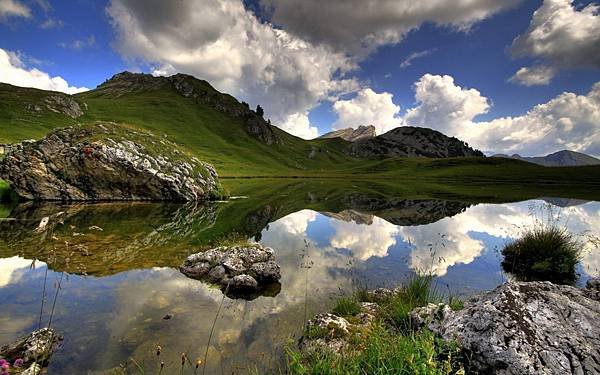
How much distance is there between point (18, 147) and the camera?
36.9 meters

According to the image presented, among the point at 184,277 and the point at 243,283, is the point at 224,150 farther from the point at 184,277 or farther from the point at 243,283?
the point at 243,283

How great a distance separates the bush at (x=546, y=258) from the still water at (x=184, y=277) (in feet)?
2.55

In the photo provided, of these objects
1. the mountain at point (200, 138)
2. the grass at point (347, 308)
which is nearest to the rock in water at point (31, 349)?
the grass at point (347, 308)

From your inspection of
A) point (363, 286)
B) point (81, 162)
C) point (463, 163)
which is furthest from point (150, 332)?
point (463, 163)

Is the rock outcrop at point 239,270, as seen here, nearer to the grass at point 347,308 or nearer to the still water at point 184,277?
the still water at point 184,277

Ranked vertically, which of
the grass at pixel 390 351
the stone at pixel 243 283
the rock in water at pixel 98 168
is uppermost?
the rock in water at pixel 98 168

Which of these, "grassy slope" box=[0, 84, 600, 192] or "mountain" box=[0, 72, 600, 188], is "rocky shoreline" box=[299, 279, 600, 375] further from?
"grassy slope" box=[0, 84, 600, 192]

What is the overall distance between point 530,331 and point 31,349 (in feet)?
34.7

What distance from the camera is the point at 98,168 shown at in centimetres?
3709

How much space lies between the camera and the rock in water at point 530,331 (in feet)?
16.3

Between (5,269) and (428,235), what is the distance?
25466 millimetres

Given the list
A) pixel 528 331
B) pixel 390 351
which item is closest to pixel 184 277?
pixel 390 351

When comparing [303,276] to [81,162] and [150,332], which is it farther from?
[81,162]

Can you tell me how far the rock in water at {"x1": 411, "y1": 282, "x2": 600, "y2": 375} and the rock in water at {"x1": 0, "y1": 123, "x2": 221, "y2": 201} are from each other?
3858cm
